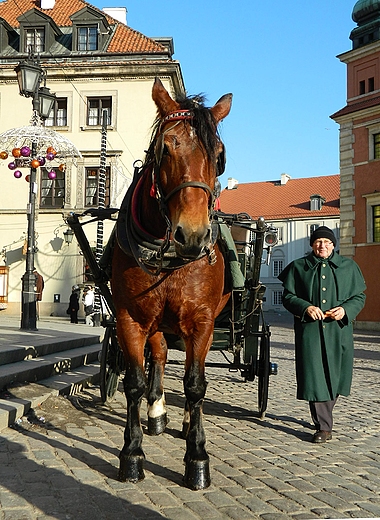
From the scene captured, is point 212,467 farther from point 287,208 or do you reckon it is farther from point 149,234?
point 287,208

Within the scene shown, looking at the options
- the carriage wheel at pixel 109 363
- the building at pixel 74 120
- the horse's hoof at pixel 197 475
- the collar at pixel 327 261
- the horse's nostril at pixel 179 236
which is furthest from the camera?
the building at pixel 74 120

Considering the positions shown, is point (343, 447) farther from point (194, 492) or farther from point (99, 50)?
point (99, 50)

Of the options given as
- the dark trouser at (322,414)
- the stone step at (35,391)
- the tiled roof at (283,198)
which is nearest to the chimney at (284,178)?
the tiled roof at (283,198)

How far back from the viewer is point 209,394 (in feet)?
23.2

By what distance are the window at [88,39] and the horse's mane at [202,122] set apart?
85.2 ft

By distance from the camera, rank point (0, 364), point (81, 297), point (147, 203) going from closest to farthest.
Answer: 1. point (147, 203)
2. point (0, 364)
3. point (81, 297)

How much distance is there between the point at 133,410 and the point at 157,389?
1.32m

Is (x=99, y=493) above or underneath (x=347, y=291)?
underneath

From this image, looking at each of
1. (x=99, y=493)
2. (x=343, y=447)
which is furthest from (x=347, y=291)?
(x=99, y=493)

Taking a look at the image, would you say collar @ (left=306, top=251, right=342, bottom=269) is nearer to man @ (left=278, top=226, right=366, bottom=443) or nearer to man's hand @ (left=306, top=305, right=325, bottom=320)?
man @ (left=278, top=226, right=366, bottom=443)

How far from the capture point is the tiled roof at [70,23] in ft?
89.4

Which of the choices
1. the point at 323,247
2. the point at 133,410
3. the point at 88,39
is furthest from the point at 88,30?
the point at 133,410

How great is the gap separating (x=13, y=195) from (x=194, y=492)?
83.1 ft

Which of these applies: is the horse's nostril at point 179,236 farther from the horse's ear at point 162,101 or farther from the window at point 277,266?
the window at point 277,266
